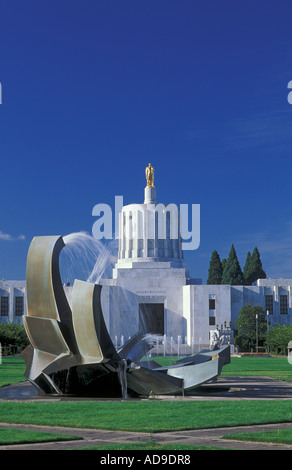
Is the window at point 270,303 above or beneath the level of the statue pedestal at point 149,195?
beneath

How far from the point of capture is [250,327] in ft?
232

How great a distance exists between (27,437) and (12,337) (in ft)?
146

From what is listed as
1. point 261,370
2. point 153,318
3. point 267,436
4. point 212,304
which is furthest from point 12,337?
point 267,436

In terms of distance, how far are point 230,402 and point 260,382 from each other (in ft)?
28.3

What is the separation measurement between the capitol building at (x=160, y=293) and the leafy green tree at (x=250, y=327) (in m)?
1.68

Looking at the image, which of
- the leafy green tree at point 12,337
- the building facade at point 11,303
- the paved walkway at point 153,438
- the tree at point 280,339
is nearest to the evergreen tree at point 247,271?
the building facade at point 11,303

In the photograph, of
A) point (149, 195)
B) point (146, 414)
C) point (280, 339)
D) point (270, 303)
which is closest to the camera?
point (146, 414)

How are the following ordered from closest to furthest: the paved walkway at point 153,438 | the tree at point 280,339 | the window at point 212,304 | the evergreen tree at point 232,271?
the paved walkway at point 153,438
the tree at point 280,339
the window at point 212,304
the evergreen tree at point 232,271

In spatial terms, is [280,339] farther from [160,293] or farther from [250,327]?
[160,293]

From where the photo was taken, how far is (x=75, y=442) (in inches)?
392

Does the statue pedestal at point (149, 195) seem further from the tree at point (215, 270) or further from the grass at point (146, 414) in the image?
the grass at point (146, 414)

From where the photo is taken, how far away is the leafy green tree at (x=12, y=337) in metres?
53.1

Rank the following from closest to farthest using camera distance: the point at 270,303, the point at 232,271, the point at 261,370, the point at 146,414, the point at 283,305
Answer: the point at 146,414, the point at 261,370, the point at 283,305, the point at 270,303, the point at 232,271
